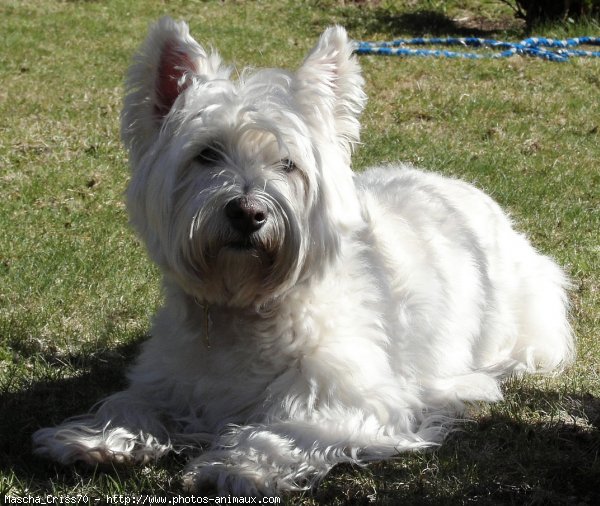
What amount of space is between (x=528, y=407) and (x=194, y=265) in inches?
72.3

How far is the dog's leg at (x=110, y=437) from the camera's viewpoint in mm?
3961

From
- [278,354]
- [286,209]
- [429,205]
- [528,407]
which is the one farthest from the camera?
[429,205]

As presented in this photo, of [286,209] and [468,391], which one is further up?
[286,209]

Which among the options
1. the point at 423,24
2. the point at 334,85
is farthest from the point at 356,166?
the point at 423,24

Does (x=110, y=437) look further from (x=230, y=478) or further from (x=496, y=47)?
(x=496, y=47)

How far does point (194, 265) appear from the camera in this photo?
3.87 m


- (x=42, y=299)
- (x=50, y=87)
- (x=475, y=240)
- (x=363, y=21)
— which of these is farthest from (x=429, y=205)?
(x=363, y=21)

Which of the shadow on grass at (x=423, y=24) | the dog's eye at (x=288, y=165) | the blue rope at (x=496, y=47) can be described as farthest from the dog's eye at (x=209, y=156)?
the shadow on grass at (x=423, y=24)

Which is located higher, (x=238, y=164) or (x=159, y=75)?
(x=159, y=75)

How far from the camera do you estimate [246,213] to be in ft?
12.2

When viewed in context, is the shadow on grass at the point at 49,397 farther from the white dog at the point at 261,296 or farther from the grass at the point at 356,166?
the white dog at the point at 261,296

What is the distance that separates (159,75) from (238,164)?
0.65m

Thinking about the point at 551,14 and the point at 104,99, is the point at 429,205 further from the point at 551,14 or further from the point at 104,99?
the point at 551,14

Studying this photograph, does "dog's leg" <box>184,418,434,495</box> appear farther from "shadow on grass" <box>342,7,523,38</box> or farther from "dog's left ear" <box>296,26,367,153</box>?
"shadow on grass" <box>342,7,523,38</box>
